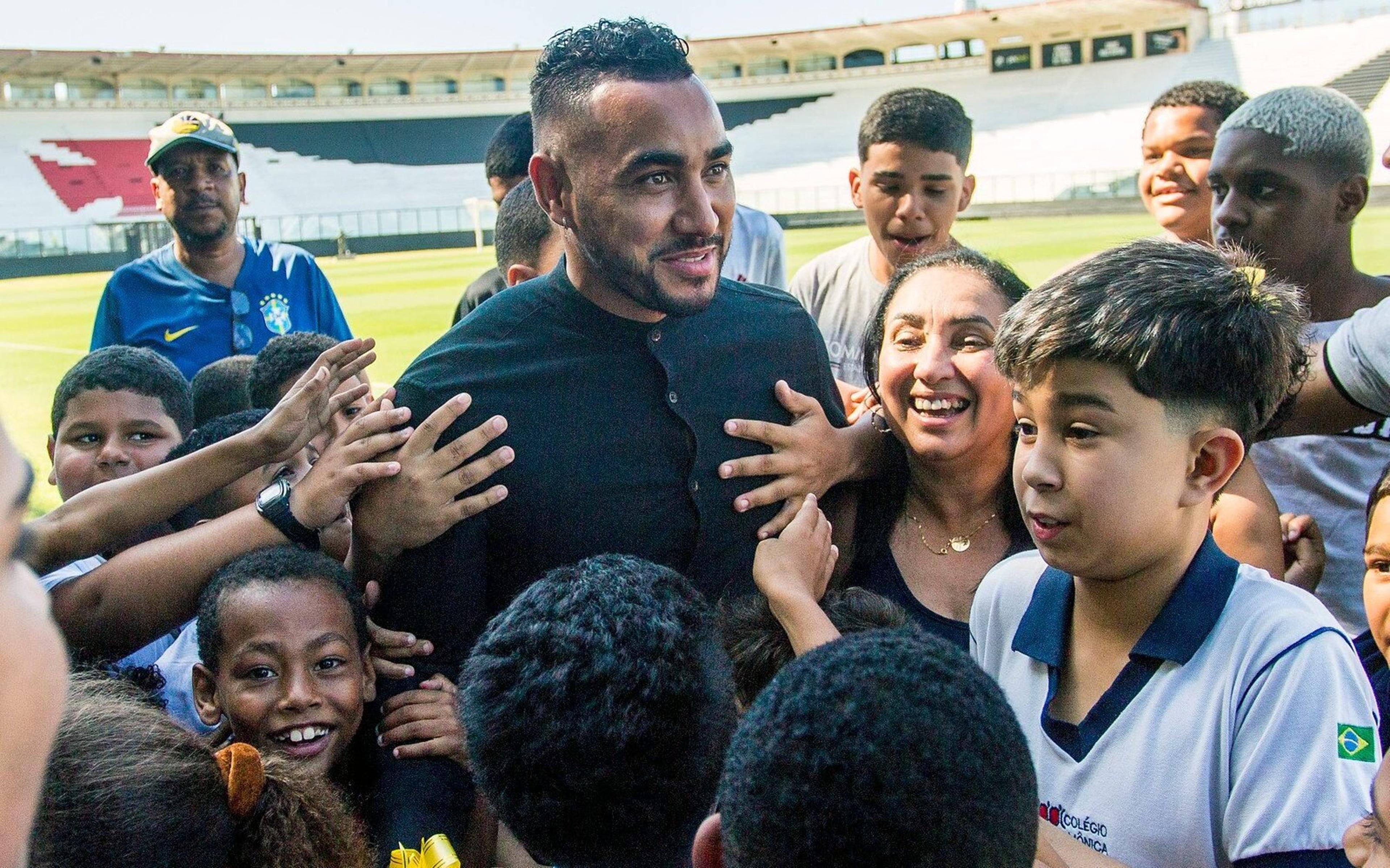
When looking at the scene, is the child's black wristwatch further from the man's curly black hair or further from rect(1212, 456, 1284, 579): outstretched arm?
rect(1212, 456, 1284, 579): outstretched arm

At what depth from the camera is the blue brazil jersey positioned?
15.7ft

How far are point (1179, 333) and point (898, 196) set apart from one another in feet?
9.27

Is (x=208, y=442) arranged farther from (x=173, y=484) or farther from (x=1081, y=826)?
(x=1081, y=826)

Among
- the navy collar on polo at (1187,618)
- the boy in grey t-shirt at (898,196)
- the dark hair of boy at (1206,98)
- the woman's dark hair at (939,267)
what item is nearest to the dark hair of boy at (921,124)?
the boy in grey t-shirt at (898,196)

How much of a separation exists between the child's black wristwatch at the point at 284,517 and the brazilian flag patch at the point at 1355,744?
1.83 meters

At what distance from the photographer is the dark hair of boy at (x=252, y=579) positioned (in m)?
2.20

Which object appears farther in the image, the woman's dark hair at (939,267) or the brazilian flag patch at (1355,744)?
the woman's dark hair at (939,267)

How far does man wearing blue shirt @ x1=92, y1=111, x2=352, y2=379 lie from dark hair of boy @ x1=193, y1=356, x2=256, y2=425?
0.65 meters

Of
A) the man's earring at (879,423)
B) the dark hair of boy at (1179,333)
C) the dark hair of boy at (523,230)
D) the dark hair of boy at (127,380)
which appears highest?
the dark hair of boy at (523,230)

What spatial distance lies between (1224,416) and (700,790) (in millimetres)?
998

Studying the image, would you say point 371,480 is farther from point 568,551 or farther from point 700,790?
point 700,790

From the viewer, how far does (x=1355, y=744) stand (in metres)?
1.43

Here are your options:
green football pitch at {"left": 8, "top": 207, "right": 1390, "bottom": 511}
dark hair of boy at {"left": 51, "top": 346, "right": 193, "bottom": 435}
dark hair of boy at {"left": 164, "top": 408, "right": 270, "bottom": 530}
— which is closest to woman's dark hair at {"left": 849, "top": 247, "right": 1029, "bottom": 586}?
dark hair of boy at {"left": 164, "top": 408, "right": 270, "bottom": 530}

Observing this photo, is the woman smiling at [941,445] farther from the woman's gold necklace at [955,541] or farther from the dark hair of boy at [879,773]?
the dark hair of boy at [879,773]
